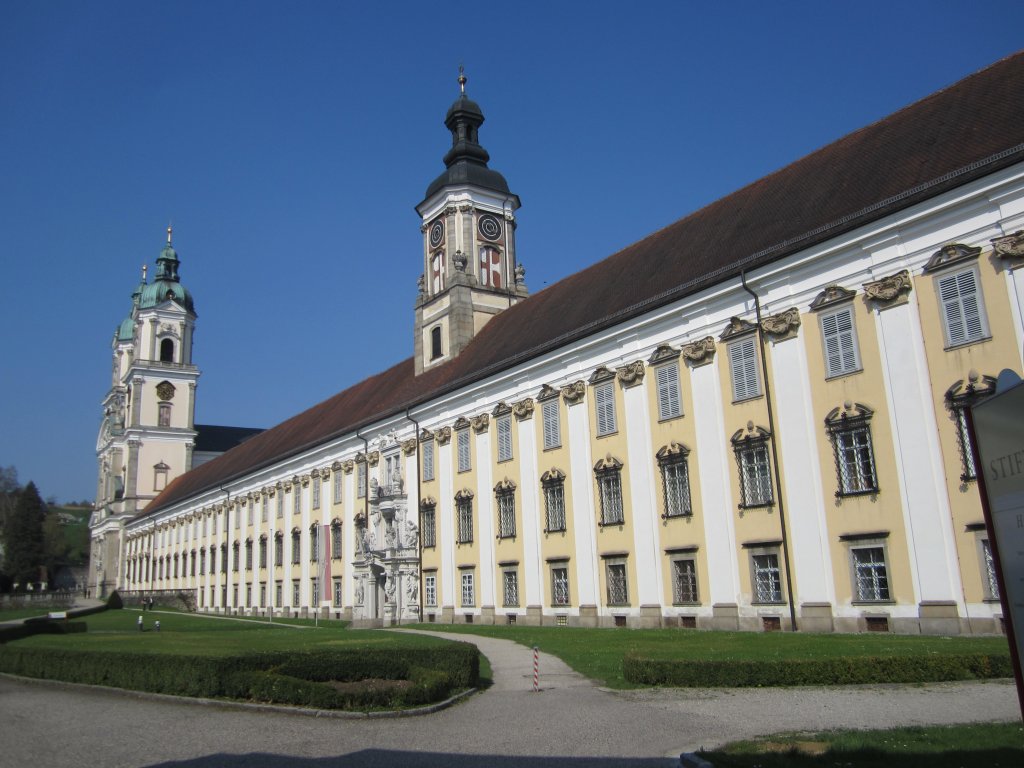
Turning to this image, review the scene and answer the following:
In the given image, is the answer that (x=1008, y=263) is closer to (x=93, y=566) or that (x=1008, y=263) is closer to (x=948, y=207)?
(x=948, y=207)

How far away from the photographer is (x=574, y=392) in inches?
1410

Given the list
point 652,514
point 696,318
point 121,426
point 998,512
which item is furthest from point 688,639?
point 121,426

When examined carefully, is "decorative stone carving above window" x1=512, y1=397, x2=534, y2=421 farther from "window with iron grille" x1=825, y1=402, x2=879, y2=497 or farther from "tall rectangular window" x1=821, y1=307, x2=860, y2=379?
"window with iron grille" x1=825, y1=402, x2=879, y2=497

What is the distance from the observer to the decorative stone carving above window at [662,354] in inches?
1244

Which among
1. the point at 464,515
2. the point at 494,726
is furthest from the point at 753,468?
the point at 464,515

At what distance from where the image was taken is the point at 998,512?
6.97 m

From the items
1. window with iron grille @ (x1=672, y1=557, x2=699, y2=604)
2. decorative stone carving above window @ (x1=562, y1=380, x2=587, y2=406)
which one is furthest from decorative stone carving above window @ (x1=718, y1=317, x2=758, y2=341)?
window with iron grille @ (x1=672, y1=557, x2=699, y2=604)

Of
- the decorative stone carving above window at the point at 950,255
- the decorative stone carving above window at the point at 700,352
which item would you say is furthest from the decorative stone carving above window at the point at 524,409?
the decorative stone carving above window at the point at 950,255

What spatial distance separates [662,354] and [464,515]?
14.6 meters

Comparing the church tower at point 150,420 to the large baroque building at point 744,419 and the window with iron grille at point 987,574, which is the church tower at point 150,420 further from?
the window with iron grille at point 987,574

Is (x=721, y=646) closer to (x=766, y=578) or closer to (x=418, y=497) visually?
(x=766, y=578)

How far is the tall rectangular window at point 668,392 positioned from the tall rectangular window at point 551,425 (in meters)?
5.69

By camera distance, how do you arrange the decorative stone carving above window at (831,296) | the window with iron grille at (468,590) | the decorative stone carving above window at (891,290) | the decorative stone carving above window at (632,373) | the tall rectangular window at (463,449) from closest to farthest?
the decorative stone carving above window at (891,290)
the decorative stone carving above window at (831,296)
the decorative stone carving above window at (632,373)
the window with iron grille at (468,590)
the tall rectangular window at (463,449)

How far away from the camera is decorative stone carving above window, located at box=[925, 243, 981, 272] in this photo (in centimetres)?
2353
